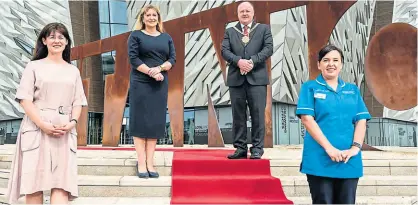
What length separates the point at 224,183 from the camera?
11.1 feet

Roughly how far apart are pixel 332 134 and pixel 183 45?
5257mm

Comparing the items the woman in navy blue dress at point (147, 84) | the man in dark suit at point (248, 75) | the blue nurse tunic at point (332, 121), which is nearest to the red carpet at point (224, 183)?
the man in dark suit at point (248, 75)

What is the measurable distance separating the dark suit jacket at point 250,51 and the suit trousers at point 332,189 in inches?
71.2

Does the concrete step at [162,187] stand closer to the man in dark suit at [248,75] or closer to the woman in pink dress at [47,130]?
the man in dark suit at [248,75]

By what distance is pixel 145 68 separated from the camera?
3393 mm

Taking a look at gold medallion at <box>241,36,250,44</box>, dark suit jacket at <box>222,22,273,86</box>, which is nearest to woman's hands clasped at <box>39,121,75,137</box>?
dark suit jacket at <box>222,22,273,86</box>

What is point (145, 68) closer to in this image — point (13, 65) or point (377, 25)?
point (13, 65)

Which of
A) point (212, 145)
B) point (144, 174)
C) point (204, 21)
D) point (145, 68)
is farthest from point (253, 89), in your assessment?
point (212, 145)

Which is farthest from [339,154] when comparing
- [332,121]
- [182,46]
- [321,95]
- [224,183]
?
[182,46]

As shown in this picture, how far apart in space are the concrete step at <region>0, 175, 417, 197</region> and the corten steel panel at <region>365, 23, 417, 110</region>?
7.85 feet

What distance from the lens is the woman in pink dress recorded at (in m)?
2.25

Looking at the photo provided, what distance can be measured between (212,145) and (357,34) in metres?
17.9

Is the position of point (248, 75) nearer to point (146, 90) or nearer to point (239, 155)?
point (239, 155)

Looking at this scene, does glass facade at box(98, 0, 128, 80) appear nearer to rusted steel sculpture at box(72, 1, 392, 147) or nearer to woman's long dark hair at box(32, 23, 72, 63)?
rusted steel sculpture at box(72, 1, 392, 147)
